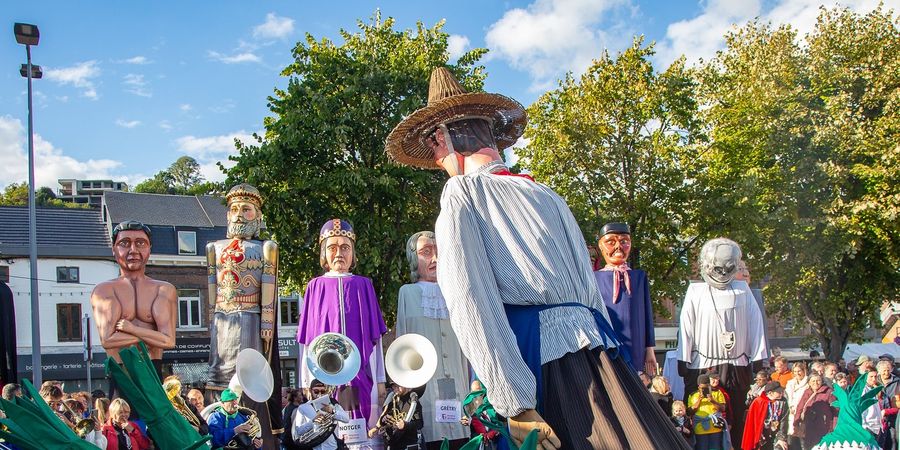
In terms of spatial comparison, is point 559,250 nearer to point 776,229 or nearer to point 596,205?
point 596,205

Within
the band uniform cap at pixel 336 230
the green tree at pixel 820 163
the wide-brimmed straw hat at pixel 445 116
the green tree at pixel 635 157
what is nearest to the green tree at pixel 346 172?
the green tree at pixel 635 157

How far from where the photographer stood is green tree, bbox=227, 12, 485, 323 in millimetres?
18562

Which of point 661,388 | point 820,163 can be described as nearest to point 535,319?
point 661,388

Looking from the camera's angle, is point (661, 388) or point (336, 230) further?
point (661, 388)

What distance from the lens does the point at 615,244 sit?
8.70m

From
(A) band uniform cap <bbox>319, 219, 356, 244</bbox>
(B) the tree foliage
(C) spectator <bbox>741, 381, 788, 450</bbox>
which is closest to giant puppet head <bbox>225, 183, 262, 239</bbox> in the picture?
(A) band uniform cap <bbox>319, 219, 356, 244</bbox>

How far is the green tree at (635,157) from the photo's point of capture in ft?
70.3

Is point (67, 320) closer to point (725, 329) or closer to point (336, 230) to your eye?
point (336, 230)

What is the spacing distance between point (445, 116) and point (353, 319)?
5.08 m

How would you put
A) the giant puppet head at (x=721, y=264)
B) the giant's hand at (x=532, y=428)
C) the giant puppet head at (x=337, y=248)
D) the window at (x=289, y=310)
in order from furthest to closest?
the window at (x=289, y=310) < the giant puppet head at (x=337, y=248) < the giant puppet head at (x=721, y=264) < the giant's hand at (x=532, y=428)

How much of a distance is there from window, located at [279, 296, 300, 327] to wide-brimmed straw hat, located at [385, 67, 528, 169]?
34.9 m

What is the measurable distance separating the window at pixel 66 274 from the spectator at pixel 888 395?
28386 millimetres

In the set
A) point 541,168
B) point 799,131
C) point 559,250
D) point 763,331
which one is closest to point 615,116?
point 541,168

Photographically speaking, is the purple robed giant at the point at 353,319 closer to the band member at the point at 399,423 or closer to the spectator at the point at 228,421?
the band member at the point at 399,423
